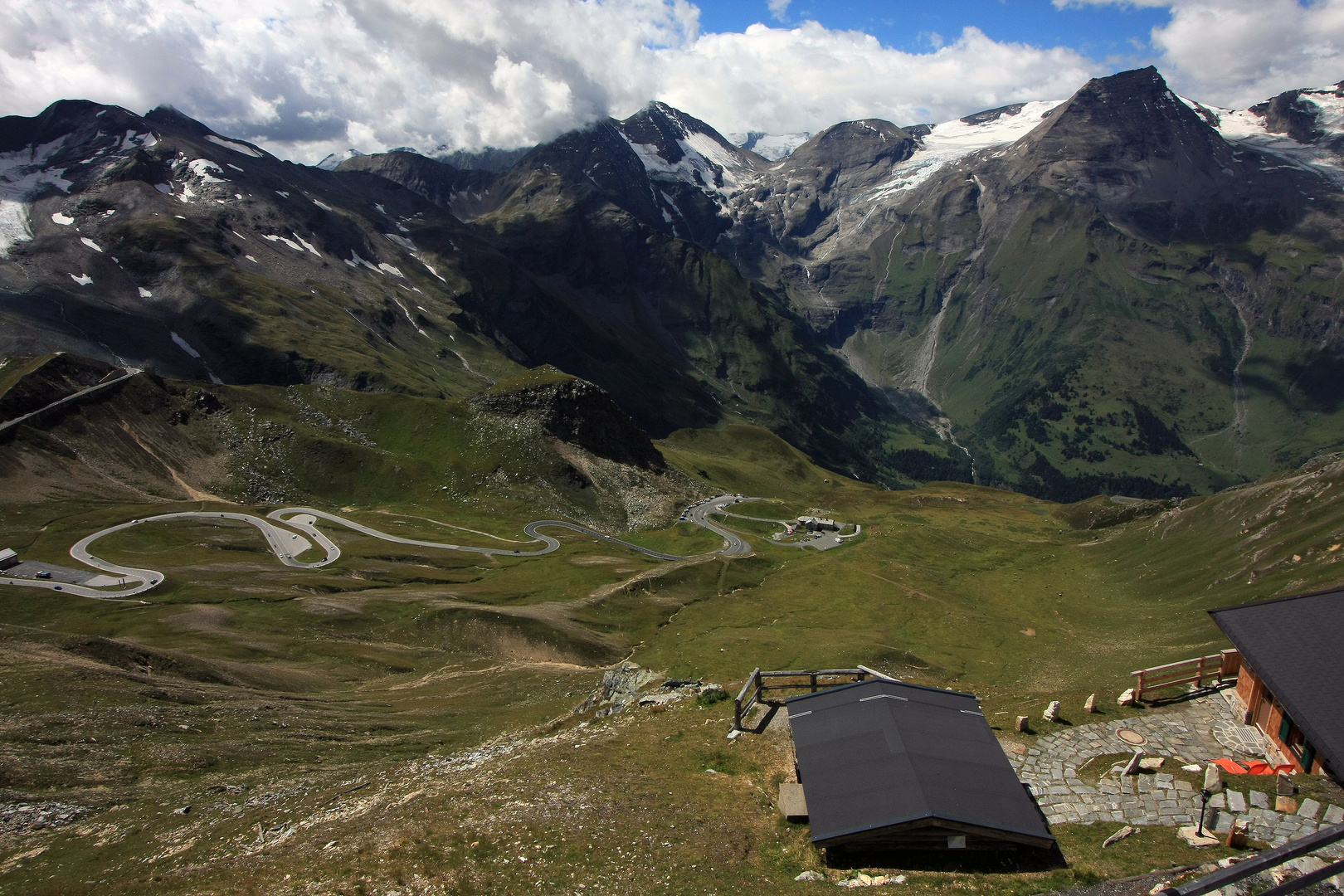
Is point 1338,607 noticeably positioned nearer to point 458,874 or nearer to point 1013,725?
point 1013,725

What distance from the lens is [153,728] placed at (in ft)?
147

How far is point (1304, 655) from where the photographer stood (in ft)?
94.1

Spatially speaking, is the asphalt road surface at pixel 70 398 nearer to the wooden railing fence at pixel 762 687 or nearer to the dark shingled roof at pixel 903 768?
the wooden railing fence at pixel 762 687

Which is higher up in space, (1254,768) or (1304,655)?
(1304,655)

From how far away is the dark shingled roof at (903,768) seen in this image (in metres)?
24.0

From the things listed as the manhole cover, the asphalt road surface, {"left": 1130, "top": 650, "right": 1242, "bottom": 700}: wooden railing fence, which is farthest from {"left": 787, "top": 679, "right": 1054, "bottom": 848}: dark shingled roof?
the asphalt road surface

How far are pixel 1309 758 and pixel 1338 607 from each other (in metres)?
7.75

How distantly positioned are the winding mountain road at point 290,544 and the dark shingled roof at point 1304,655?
115696mm

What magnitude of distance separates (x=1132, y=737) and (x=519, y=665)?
59.3 metres

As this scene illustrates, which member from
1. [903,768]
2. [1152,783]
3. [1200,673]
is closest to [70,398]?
[903,768]

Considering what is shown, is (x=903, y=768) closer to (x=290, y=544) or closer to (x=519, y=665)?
(x=519, y=665)

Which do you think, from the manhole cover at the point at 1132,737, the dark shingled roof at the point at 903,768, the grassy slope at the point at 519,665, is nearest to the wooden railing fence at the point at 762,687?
the grassy slope at the point at 519,665

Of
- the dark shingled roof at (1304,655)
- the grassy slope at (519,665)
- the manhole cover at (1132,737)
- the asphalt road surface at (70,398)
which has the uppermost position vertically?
the asphalt road surface at (70,398)

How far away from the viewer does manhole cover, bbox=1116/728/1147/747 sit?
98.6 feet
